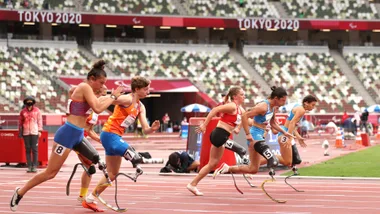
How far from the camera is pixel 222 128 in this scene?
15945 mm

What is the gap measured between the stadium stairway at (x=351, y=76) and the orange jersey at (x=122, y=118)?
176 feet

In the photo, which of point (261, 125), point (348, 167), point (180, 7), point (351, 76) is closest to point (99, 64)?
point (261, 125)

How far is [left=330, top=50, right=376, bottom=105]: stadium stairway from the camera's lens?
2595 inches

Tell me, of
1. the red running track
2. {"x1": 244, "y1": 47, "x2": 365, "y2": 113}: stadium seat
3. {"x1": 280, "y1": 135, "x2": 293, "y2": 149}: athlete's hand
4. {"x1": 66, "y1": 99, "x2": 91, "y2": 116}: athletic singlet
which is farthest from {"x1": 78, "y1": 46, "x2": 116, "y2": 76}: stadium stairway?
{"x1": 66, "y1": 99, "x2": 91, "y2": 116}: athletic singlet

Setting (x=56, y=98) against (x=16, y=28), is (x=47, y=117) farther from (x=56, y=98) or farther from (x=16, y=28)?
(x=16, y=28)

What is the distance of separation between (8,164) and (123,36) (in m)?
44.6

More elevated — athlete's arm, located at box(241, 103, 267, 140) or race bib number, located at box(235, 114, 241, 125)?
athlete's arm, located at box(241, 103, 267, 140)

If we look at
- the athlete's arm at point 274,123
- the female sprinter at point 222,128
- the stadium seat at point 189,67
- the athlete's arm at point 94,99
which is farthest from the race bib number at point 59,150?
the stadium seat at point 189,67

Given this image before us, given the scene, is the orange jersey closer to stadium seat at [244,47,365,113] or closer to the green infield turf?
the green infield turf

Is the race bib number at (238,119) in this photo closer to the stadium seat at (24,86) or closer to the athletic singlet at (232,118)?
the athletic singlet at (232,118)

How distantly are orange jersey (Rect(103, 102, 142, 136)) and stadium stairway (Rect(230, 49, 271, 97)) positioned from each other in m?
49.6

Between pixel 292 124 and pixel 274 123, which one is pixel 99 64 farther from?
pixel 292 124

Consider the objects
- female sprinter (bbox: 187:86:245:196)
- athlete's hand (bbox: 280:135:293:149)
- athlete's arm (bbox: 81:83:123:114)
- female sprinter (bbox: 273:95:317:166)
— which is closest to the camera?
athlete's arm (bbox: 81:83:123:114)

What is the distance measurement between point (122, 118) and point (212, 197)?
2921 mm
